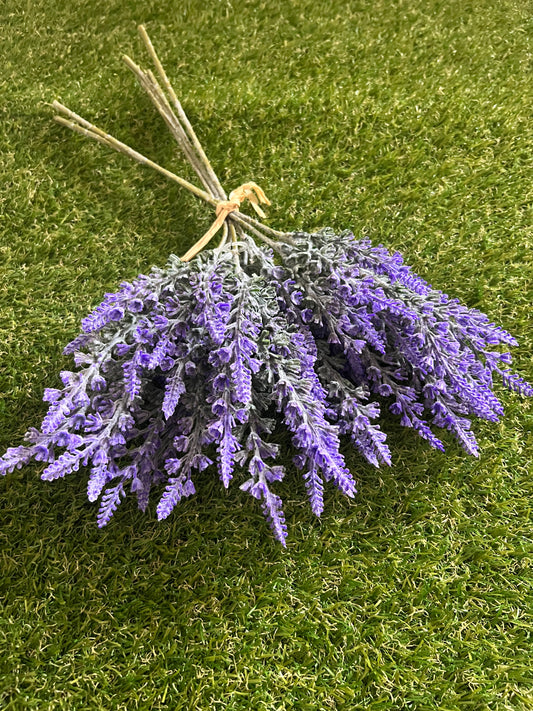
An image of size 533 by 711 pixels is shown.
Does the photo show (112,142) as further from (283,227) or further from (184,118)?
(283,227)

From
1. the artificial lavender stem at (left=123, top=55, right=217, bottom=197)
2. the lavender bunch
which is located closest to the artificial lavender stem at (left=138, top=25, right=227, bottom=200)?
the artificial lavender stem at (left=123, top=55, right=217, bottom=197)

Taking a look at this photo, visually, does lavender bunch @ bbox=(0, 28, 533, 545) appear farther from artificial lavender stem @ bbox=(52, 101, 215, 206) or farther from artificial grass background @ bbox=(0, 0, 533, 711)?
artificial lavender stem @ bbox=(52, 101, 215, 206)

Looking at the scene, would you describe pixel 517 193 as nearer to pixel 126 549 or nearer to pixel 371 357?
pixel 371 357

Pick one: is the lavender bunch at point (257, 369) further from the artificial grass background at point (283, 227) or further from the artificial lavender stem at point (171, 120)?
the artificial lavender stem at point (171, 120)

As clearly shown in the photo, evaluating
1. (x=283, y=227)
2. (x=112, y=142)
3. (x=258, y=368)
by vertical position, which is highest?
(x=112, y=142)

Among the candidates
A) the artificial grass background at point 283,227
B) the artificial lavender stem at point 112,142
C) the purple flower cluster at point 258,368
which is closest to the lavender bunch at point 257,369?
the purple flower cluster at point 258,368

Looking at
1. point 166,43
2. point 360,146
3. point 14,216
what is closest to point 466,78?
point 360,146

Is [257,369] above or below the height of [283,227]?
below

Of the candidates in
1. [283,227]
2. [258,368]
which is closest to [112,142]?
[283,227]
